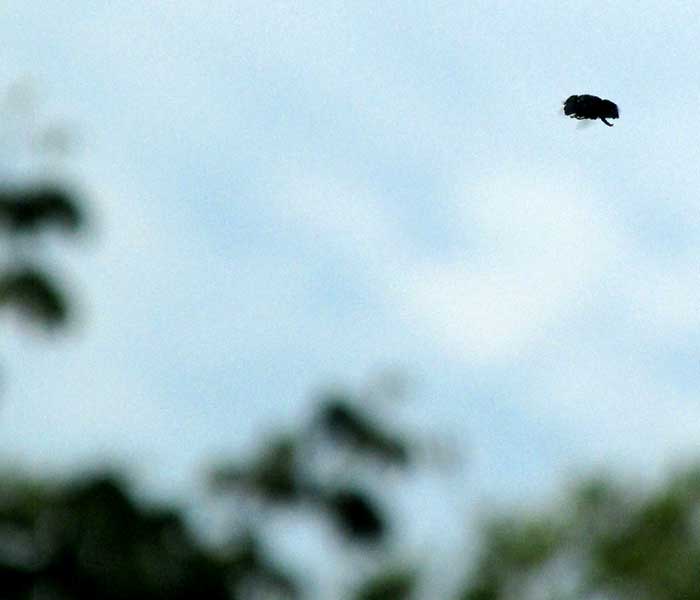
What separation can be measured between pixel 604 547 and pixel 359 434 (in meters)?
5.13

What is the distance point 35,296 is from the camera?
17.5m

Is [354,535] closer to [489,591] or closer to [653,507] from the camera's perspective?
[489,591]

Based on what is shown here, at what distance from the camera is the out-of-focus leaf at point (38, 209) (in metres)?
18.0

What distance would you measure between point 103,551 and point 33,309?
9.72 ft

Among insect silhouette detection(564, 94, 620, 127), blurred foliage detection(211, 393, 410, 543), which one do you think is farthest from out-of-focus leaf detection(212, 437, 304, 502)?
insect silhouette detection(564, 94, 620, 127)

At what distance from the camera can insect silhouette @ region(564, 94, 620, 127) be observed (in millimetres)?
7348

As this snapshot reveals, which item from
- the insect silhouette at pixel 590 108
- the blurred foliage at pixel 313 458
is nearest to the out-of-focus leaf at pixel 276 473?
the blurred foliage at pixel 313 458

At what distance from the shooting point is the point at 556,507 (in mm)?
21719

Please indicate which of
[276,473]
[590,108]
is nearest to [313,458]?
[276,473]

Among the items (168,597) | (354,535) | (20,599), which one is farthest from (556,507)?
(20,599)

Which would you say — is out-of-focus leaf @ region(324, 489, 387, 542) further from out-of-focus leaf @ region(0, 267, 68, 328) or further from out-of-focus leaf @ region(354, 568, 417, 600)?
out-of-focus leaf @ region(0, 267, 68, 328)

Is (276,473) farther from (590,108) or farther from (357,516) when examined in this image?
(590,108)

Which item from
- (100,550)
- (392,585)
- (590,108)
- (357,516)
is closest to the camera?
(590,108)

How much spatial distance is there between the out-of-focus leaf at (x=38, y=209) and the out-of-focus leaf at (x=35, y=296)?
0.66m
